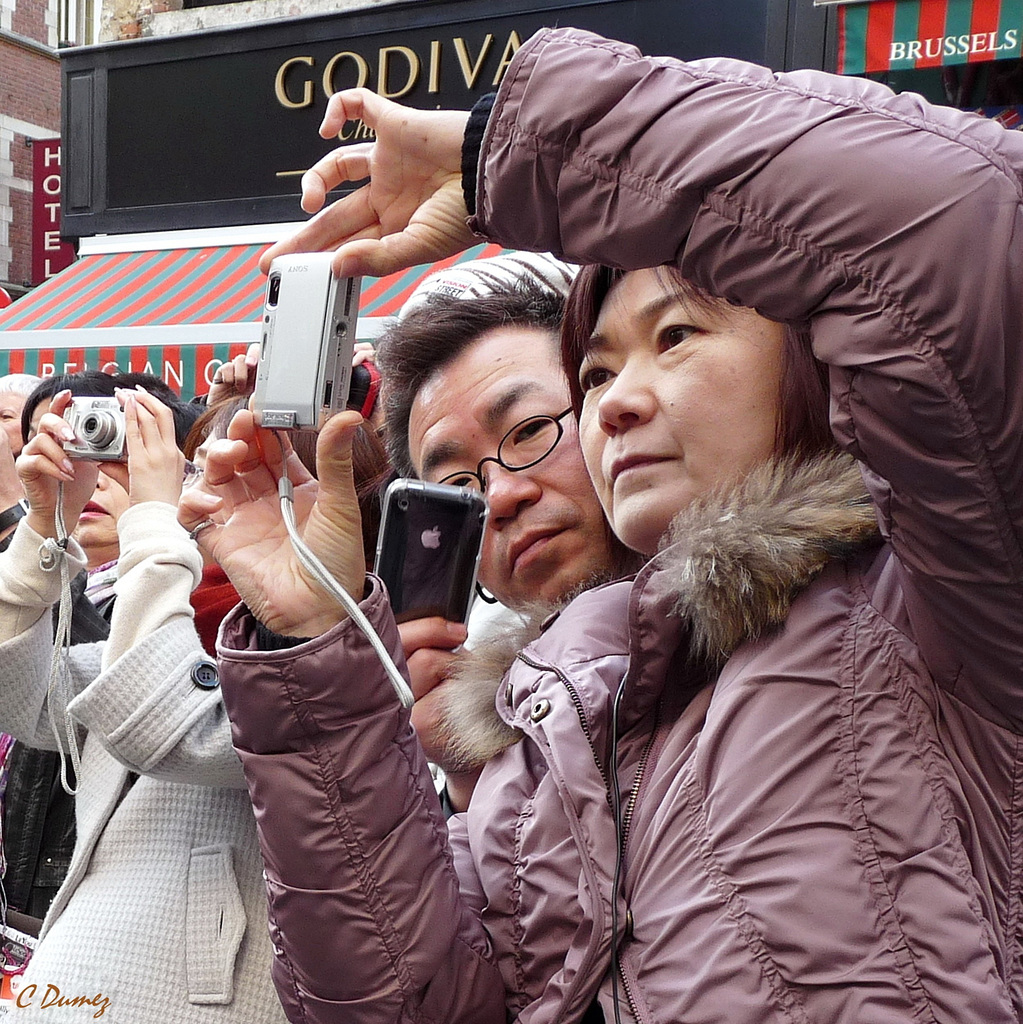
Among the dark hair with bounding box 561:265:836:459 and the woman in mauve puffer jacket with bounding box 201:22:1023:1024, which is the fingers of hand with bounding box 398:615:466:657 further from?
the dark hair with bounding box 561:265:836:459

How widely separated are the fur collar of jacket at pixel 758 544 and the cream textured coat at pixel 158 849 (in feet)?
2.91

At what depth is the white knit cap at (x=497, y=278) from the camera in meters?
2.05

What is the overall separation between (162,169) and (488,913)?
813 centimetres

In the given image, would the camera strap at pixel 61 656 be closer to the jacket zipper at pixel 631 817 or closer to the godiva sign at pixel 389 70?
the jacket zipper at pixel 631 817

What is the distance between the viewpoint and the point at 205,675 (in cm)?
186

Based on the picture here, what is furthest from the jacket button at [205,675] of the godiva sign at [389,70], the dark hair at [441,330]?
the godiva sign at [389,70]

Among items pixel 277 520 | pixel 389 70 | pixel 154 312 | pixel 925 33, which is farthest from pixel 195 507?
pixel 389 70

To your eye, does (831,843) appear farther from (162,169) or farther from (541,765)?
(162,169)

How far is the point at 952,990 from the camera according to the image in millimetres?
904

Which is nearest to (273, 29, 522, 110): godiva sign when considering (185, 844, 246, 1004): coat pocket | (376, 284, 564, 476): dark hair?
(376, 284, 564, 476): dark hair

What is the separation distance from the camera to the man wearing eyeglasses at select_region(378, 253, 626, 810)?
1.71 m

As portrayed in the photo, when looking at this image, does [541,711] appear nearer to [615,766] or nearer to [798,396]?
[615,766]

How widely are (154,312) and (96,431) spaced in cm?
530

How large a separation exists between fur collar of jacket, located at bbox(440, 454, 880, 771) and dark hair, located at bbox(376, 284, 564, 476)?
879 millimetres
